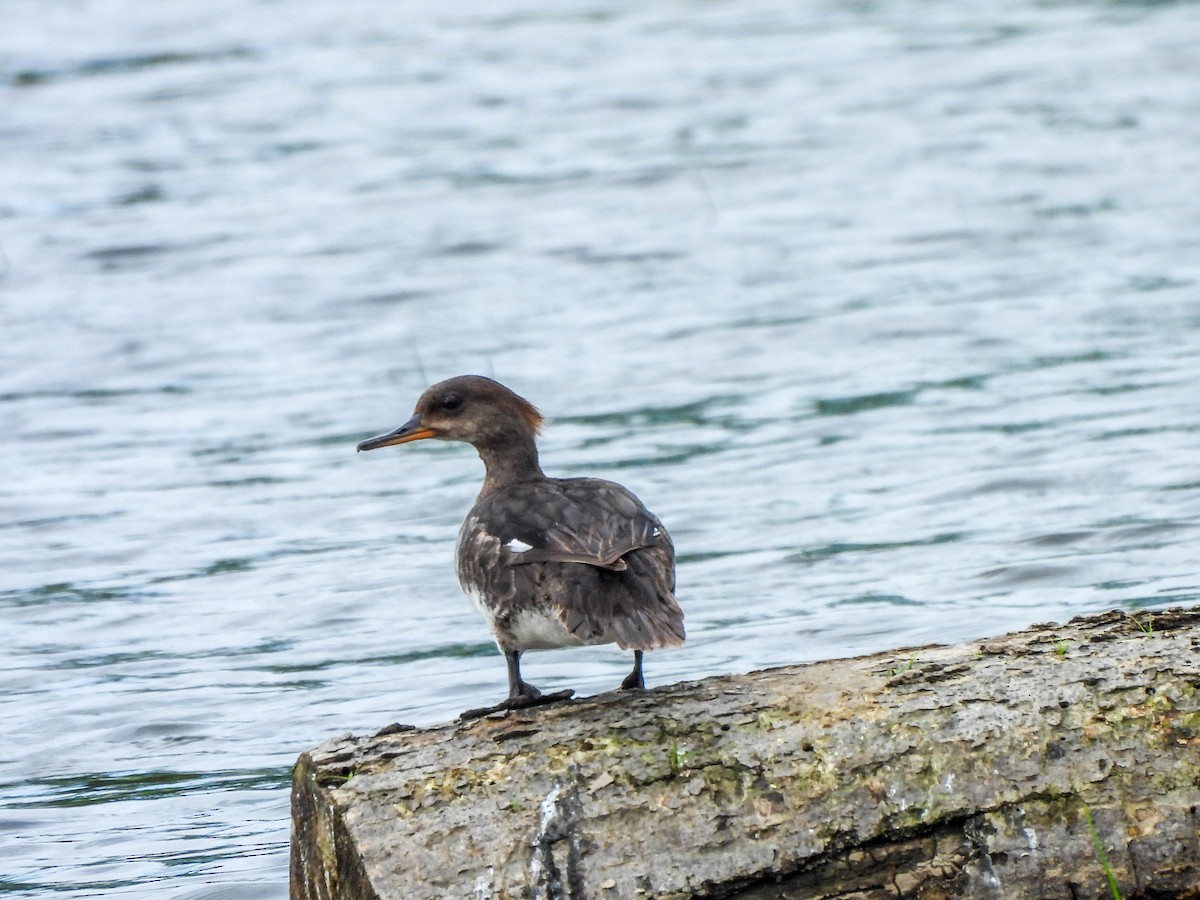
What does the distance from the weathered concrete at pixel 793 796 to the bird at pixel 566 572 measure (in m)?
0.30

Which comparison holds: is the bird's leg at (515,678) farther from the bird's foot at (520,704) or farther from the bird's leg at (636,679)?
the bird's foot at (520,704)

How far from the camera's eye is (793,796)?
15.3ft

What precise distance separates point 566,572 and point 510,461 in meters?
1.63

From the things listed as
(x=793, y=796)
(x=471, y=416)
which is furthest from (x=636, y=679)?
(x=471, y=416)

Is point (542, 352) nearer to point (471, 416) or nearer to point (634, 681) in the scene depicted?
point (471, 416)

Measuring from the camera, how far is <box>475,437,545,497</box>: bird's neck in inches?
271

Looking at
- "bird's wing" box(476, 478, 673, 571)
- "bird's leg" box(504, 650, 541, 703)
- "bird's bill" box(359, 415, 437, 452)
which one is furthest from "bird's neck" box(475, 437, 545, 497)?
"bird's leg" box(504, 650, 541, 703)

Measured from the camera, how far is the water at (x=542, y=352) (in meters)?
8.05

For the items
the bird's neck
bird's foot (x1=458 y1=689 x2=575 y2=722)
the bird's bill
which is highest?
the bird's bill

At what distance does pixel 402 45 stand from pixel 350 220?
7489mm

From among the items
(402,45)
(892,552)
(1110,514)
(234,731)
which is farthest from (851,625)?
(402,45)

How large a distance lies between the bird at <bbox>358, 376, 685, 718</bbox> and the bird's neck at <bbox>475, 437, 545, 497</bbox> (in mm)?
505

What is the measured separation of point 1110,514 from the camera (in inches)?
368

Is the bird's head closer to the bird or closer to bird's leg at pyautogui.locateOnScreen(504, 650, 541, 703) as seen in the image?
the bird
